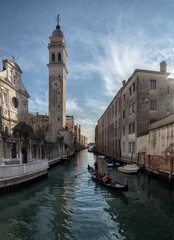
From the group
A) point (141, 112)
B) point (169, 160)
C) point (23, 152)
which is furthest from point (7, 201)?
point (141, 112)

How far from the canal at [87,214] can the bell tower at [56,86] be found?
3935 centimetres

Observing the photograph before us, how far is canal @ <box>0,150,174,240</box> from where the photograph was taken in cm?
692

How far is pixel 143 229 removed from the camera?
7254 mm

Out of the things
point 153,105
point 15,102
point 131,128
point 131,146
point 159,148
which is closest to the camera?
point 159,148

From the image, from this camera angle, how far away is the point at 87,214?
882cm

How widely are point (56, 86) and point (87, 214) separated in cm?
4864

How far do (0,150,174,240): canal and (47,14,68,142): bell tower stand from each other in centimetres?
3935

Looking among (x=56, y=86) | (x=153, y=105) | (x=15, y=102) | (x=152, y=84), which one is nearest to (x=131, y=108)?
(x=153, y=105)

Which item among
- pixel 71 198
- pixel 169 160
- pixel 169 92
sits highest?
pixel 169 92

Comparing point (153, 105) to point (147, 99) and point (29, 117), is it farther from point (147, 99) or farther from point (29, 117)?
point (29, 117)

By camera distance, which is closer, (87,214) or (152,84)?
(87,214)

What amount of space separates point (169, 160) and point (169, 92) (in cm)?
1344

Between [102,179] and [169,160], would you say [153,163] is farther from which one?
[102,179]

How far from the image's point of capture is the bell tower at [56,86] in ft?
172
